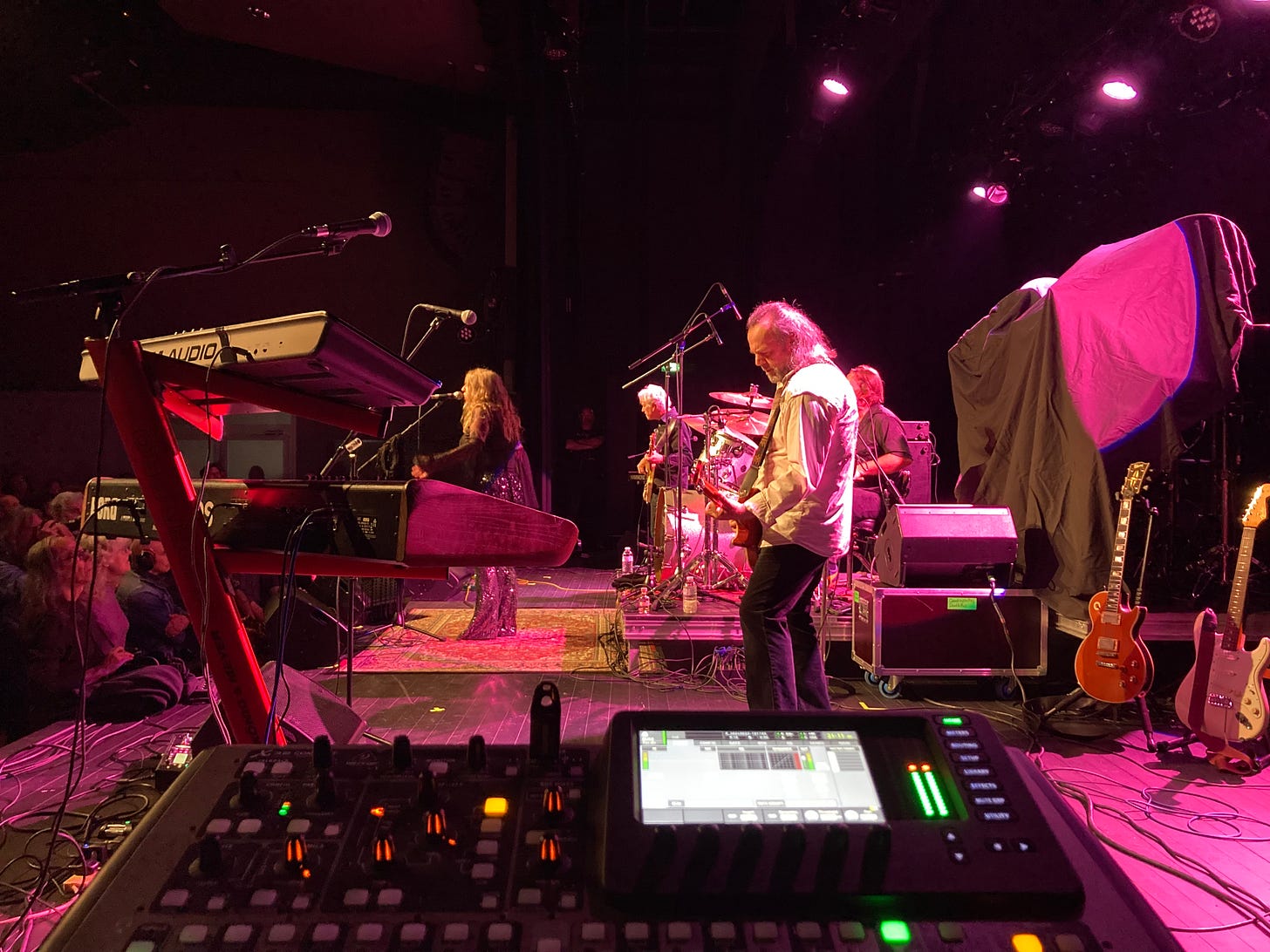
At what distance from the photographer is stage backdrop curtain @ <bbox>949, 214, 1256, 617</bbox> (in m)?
3.45

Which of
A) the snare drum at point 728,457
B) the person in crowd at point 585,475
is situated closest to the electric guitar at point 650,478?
the snare drum at point 728,457

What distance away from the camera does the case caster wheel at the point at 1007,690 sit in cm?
425

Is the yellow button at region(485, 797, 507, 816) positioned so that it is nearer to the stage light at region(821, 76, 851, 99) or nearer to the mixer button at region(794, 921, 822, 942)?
the mixer button at region(794, 921, 822, 942)

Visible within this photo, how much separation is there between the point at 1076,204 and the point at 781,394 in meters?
5.35

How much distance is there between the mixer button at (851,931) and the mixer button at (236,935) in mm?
505

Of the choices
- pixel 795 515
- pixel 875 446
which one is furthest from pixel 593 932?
pixel 875 446

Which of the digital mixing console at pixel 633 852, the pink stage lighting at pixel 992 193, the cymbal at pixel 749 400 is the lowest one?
the digital mixing console at pixel 633 852

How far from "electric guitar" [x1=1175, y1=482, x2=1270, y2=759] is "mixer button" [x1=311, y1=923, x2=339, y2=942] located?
3951 millimetres

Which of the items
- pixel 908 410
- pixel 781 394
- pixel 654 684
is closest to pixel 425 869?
pixel 781 394

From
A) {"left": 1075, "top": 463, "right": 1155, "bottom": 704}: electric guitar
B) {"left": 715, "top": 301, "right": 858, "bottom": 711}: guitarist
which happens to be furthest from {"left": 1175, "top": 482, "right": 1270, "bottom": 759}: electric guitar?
{"left": 715, "top": 301, "right": 858, "bottom": 711}: guitarist

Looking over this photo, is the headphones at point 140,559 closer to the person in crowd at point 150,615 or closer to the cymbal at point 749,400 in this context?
the person in crowd at point 150,615

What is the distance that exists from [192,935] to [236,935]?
37 millimetres

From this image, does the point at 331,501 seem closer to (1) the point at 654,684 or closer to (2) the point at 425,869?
(2) the point at 425,869

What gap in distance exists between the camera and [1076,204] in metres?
6.55
